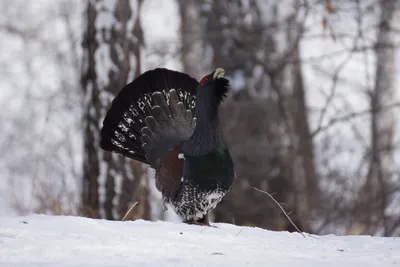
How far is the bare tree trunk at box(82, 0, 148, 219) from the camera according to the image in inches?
257

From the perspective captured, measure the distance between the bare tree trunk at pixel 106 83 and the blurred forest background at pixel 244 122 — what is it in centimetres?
1

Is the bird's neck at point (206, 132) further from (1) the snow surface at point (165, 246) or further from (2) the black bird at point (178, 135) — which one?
(1) the snow surface at point (165, 246)

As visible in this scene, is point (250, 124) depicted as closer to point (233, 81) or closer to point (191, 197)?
point (233, 81)

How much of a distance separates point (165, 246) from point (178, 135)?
2.42 metres

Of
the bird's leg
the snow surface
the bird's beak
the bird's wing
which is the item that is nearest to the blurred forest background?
the bird's wing

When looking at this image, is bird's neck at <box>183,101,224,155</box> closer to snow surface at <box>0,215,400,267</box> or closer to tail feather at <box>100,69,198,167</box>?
tail feather at <box>100,69,198,167</box>

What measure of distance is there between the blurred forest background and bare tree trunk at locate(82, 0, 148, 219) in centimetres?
1

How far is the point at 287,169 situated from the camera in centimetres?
905

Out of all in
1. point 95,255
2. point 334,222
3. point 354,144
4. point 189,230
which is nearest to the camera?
point 95,255

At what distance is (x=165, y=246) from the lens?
11.2ft

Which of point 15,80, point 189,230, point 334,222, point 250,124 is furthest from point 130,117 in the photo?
point 15,80

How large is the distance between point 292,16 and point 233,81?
1.28 m

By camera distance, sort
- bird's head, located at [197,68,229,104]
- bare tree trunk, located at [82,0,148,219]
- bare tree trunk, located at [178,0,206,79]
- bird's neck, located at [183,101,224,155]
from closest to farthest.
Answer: bird's neck, located at [183,101,224,155]
bird's head, located at [197,68,229,104]
bare tree trunk, located at [82,0,148,219]
bare tree trunk, located at [178,0,206,79]

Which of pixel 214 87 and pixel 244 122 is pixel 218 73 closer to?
pixel 214 87
